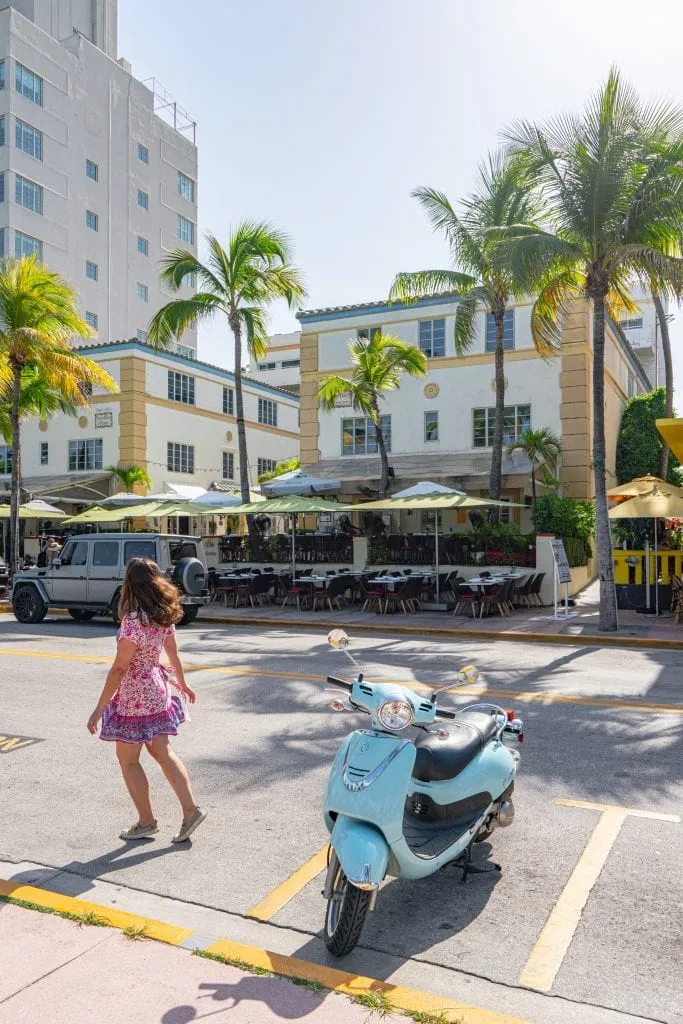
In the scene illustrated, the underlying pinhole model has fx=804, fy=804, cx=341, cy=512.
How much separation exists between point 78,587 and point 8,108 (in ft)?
122

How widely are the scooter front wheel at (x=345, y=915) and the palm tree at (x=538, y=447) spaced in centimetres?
2056

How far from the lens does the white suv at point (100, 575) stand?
15227 mm

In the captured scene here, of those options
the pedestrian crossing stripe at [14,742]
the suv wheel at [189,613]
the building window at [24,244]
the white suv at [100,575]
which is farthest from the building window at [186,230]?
the pedestrian crossing stripe at [14,742]

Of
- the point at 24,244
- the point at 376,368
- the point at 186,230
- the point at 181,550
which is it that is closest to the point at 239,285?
the point at 376,368

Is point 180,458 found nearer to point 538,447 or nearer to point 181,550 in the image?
point 538,447

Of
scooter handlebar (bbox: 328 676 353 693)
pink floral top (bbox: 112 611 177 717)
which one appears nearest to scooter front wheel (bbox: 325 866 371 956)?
scooter handlebar (bbox: 328 676 353 693)

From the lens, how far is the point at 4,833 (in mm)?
5059

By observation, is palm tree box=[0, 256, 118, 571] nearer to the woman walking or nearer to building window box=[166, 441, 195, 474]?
building window box=[166, 441, 195, 474]

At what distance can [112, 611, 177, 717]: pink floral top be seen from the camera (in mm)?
4680

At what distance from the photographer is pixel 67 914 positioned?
3852 millimetres

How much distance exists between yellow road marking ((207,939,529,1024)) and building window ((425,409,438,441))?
77.7ft

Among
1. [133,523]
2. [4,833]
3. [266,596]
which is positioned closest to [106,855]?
[4,833]

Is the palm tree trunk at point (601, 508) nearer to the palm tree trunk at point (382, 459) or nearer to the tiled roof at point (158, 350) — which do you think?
the palm tree trunk at point (382, 459)

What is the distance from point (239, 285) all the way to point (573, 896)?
819 inches
